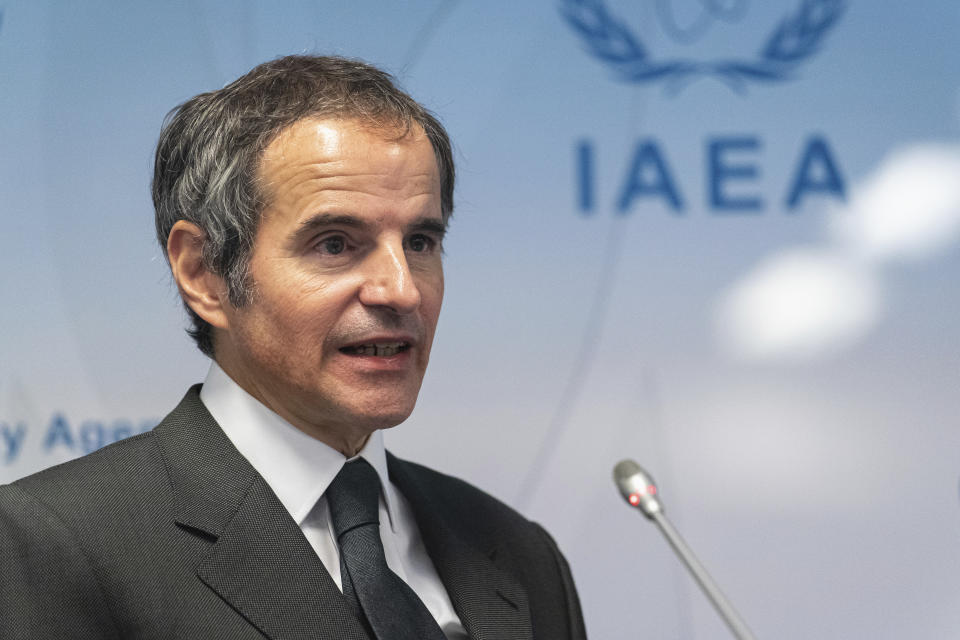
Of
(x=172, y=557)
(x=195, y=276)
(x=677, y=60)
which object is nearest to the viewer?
(x=172, y=557)

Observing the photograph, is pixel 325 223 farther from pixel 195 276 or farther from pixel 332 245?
pixel 195 276

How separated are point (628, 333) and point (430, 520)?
40.6 inches

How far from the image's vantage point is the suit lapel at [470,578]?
67.1 inches

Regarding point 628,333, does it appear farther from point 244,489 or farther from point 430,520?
point 244,489

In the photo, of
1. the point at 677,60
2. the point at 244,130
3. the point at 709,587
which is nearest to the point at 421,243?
the point at 244,130

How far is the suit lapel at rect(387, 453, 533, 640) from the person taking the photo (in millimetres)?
1703

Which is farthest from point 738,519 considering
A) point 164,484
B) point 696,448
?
point 164,484

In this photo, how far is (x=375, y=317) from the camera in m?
1.59

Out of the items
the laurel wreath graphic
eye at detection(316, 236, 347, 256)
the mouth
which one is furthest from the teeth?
the laurel wreath graphic

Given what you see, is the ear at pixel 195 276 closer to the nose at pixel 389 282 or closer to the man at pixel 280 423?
the man at pixel 280 423

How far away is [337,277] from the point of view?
159 centimetres

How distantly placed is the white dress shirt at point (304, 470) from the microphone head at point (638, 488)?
33cm

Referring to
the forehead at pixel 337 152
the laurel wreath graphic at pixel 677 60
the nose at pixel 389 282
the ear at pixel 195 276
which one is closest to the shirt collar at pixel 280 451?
the ear at pixel 195 276

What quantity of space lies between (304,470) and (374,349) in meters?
0.21
